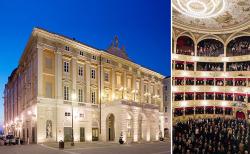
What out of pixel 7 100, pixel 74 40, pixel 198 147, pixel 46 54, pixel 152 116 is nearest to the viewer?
pixel 198 147

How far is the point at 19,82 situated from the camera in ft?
69.6

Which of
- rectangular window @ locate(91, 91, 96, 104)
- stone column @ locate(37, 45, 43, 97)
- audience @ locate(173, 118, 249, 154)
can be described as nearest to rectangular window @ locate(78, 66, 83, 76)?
rectangular window @ locate(91, 91, 96, 104)

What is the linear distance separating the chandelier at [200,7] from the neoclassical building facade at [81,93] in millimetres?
9126

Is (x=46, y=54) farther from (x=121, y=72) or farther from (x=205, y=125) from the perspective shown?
Result: (x=205, y=125)

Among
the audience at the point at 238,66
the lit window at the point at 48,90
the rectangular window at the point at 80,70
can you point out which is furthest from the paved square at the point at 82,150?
the rectangular window at the point at 80,70

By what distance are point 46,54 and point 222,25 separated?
11111mm

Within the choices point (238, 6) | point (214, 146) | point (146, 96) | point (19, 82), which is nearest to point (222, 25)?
point (238, 6)

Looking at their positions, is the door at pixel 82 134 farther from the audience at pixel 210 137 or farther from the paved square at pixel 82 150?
the audience at pixel 210 137

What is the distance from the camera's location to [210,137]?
747 centimetres

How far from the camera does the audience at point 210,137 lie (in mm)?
7371

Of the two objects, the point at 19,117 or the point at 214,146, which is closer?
the point at 214,146

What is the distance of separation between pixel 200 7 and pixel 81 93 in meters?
12.4

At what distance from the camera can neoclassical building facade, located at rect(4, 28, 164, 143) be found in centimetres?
1636

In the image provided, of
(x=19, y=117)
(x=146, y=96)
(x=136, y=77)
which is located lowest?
(x=19, y=117)
